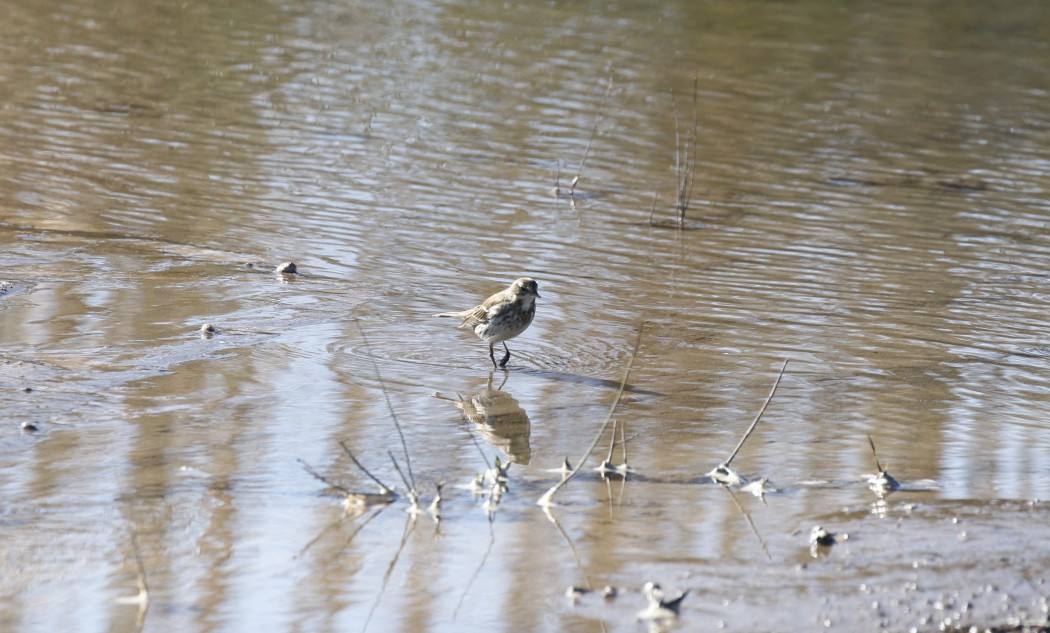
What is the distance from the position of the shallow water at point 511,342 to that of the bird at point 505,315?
263mm

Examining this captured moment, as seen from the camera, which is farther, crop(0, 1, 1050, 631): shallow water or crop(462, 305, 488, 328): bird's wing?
crop(462, 305, 488, 328): bird's wing

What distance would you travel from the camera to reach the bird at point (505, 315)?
9664 mm

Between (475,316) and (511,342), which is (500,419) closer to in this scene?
(475,316)

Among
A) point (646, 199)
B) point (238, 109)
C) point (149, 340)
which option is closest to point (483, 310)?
point (149, 340)

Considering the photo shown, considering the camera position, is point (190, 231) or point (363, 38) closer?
point (190, 231)

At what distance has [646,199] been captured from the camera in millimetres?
15117

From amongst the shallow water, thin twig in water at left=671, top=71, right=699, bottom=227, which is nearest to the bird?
A: the shallow water

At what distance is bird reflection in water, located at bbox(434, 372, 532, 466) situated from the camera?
8117mm

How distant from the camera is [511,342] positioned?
1056 centimetres

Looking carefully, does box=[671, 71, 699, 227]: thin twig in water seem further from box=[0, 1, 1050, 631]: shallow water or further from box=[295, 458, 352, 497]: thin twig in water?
box=[295, 458, 352, 497]: thin twig in water

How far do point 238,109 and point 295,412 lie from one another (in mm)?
10112

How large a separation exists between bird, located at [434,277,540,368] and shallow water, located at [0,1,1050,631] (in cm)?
26

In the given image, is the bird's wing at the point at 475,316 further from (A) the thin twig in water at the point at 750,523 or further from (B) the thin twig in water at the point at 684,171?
(B) the thin twig in water at the point at 684,171

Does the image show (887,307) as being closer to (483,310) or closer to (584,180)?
(483,310)
